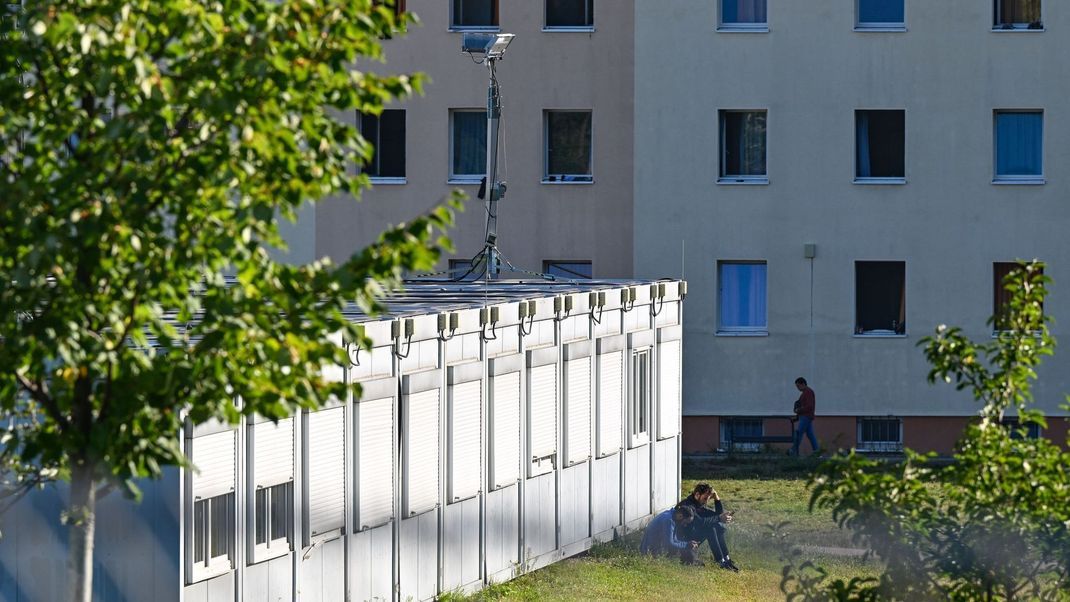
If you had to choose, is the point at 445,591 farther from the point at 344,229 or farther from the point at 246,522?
the point at 344,229

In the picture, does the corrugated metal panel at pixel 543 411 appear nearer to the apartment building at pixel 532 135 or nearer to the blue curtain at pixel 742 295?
the apartment building at pixel 532 135

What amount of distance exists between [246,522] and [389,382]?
8.76 ft

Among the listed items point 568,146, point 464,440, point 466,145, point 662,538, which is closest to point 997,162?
point 568,146

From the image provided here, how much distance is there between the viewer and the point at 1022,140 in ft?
106

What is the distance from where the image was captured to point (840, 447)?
8859mm

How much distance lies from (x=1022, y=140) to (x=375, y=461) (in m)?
19.6

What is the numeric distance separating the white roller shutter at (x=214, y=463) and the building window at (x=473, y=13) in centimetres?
2080

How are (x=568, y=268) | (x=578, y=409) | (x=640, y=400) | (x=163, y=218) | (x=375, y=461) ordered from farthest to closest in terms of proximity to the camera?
(x=568, y=268), (x=640, y=400), (x=578, y=409), (x=375, y=461), (x=163, y=218)

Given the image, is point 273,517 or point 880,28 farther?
point 880,28

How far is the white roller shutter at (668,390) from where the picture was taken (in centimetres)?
2298

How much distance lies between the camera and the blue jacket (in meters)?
20.1

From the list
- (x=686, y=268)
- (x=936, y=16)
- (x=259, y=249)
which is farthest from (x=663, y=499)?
(x=259, y=249)

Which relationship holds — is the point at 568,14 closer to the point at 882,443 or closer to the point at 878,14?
the point at 878,14

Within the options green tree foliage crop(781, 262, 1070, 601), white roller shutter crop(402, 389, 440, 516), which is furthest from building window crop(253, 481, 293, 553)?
green tree foliage crop(781, 262, 1070, 601)
